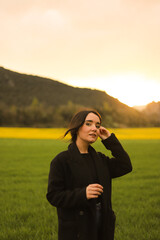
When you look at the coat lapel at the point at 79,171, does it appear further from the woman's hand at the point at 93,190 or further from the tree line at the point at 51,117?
the tree line at the point at 51,117

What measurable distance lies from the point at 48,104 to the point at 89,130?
75324 millimetres

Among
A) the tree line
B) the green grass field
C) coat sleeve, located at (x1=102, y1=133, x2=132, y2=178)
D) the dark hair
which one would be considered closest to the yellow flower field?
the tree line

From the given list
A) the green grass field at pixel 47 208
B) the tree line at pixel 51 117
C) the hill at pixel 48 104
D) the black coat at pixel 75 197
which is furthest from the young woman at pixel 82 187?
the tree line at pixel 51 117

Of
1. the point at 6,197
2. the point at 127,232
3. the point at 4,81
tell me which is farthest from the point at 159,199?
the point at 4,81

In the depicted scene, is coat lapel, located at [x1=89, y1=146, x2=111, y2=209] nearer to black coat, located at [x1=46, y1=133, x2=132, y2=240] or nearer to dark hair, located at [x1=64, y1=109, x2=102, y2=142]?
black coat, located at [x1=46, y1=133, x2=132, y2=240]

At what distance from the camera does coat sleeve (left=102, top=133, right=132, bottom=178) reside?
2.57 meters

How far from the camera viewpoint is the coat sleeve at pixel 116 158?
2.57 metres

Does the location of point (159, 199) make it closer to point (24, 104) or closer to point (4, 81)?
point (24, 104)

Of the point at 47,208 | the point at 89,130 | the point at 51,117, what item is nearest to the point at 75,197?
the point at 89,130

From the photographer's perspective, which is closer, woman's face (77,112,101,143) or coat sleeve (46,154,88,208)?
coat sleeve (46,154,88,208)

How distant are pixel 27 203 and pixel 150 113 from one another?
5849 centimetres

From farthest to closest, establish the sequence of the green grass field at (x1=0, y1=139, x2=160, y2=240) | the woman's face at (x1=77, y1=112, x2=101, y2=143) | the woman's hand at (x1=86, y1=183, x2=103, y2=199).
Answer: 1. the green grass field at (x1=0, y1=139, x2=160, y2=240)
2. the woman's face at (x1=77, y1=112, x2=101, y2=143)
3. the woman's hand at (x1=86, y1=183, x2=103, y2=199)

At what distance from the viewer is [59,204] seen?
2166 mm

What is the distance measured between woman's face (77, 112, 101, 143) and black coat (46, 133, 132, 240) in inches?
5.6
